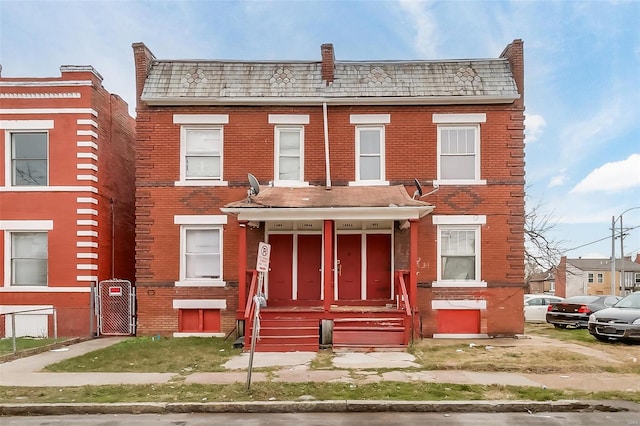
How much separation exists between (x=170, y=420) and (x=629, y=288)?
3324 inches

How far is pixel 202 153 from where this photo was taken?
14055mm

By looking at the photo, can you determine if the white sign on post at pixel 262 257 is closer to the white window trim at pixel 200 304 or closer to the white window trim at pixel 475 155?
the white window trim at pixel 200 304

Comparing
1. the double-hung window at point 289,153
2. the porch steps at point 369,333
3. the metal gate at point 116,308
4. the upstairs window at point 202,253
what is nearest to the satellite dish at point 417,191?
the double-hung window at point 289,153

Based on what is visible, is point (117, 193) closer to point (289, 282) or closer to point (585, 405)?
point (289, 282)

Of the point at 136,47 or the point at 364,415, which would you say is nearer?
the point at 364,415

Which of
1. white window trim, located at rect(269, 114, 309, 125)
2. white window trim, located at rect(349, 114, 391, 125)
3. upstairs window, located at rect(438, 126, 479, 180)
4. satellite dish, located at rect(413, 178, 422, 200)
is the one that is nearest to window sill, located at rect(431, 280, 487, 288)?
satellite dish, located at rect(413, 178, 422, 200)

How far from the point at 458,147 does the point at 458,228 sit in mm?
2386

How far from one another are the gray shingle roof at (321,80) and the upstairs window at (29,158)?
141 inches

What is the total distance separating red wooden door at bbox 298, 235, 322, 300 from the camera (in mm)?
13781

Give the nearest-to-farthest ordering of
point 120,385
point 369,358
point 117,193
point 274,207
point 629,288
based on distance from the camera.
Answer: point 120,385
point 369,358
point 274,207
point 117,193
point 629,288

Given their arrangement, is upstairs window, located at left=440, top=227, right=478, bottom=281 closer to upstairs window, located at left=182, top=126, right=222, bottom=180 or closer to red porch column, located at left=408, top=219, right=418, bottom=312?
red porch column, located at left=408, top=219, right=418, bottom=312

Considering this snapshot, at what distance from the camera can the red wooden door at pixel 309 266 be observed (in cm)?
1378

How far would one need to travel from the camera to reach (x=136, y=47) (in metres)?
14.3

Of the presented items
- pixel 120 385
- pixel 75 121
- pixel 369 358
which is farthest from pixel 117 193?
pixel 369 358
